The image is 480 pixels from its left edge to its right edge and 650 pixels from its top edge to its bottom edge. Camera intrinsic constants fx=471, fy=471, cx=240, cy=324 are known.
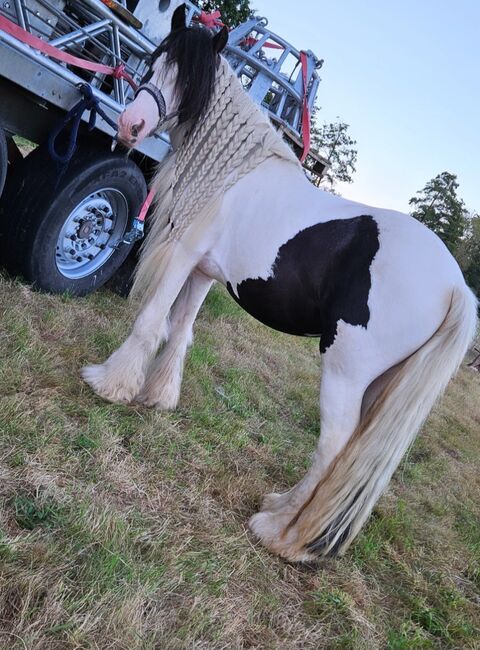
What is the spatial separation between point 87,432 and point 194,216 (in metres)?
1.18

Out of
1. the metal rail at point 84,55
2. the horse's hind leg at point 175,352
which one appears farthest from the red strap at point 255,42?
the horse's hind leg at point 175,352

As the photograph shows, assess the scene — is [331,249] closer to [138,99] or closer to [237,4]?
[138,99]

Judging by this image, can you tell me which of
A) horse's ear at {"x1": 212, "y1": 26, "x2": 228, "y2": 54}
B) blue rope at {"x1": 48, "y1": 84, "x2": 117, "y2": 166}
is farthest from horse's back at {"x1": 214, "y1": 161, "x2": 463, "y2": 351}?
blue rope at {"x1": 48, "y1": 84, "x2": 117, "y2": 166}

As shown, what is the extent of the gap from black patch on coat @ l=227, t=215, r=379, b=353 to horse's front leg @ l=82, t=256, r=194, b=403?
47 centimetres

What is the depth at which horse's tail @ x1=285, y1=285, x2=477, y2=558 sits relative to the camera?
6.41ft

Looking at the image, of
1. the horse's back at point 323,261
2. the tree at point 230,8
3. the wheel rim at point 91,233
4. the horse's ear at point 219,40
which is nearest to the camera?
the horse's back at point 323,261

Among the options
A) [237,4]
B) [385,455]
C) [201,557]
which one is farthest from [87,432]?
[237,4]

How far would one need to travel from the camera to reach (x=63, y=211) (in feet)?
9.77

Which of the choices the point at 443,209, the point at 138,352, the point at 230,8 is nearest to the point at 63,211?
the point at 138,352

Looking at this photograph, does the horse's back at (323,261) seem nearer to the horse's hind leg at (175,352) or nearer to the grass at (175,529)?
the horse's hind leg at (175,352)

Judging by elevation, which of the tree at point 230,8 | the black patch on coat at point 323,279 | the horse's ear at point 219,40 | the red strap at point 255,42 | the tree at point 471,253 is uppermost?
the tree at point 471,253

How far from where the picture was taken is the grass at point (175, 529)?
1414 mm

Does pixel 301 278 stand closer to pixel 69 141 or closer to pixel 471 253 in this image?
pixel 69 141

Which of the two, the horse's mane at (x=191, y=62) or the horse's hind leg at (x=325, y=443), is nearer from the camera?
the horse's hind leg at (x=325, y=443)
